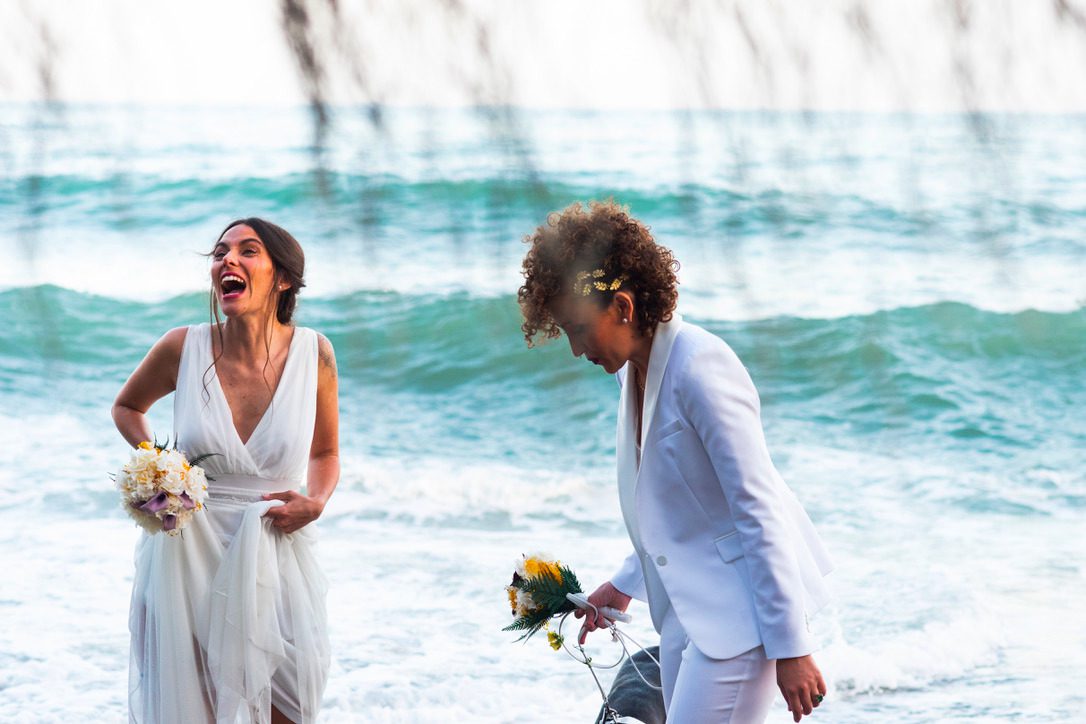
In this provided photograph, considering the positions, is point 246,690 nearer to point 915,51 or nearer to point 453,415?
point 915,51

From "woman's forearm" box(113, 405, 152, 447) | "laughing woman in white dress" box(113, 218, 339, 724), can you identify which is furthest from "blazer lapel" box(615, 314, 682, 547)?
"woman's forearm" box(113, 405, 152, 447)

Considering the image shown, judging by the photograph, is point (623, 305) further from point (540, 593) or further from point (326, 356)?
point (326, 356)

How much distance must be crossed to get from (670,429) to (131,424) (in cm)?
176

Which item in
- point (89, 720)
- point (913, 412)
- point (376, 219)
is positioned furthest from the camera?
point (913, 412)

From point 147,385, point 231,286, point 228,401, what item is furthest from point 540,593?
point 147,385

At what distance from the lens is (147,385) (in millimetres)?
3389

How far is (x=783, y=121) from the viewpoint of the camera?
1.79 metres

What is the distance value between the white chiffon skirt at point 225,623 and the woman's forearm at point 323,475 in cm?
13

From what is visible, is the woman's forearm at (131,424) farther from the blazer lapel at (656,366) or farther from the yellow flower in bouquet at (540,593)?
the blazer lapel at (656,366)

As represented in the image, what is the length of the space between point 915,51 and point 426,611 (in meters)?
5.27

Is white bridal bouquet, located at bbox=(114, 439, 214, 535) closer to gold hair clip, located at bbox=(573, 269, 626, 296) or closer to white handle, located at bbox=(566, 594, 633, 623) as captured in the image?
white handle, located at bbox=(566, 594, 633, 623)

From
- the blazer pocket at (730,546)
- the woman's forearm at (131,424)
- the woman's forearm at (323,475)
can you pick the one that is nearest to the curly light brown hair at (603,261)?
the blazer pocket at (730,546)

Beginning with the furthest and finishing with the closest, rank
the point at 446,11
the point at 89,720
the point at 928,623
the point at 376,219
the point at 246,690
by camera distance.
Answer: the point at 928,623, the point at 89,720, the point at 246,690, the point at 376,219, the point at 446,11

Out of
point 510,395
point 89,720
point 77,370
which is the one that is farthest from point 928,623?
point 77,370
